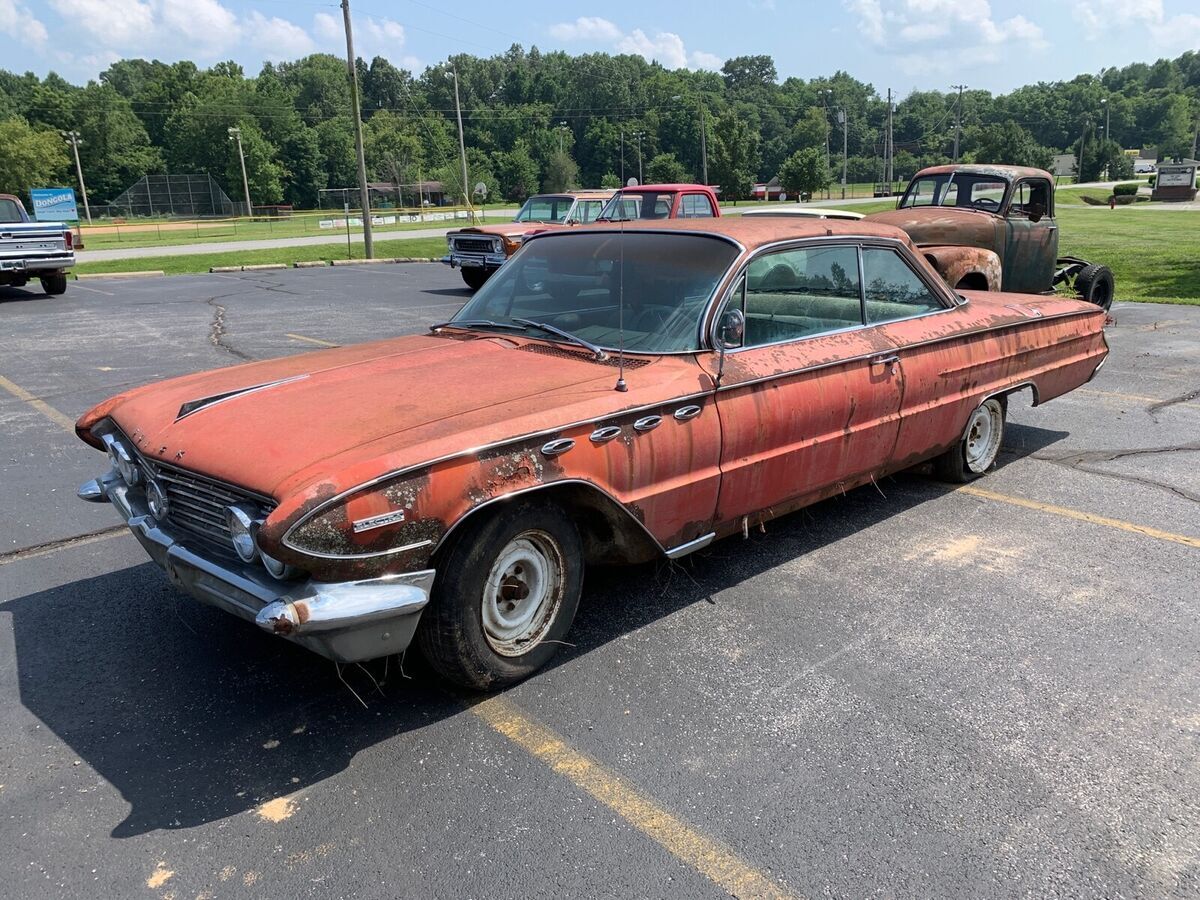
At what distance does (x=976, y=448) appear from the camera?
5742mm

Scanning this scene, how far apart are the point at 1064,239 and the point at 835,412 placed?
76.1 feet

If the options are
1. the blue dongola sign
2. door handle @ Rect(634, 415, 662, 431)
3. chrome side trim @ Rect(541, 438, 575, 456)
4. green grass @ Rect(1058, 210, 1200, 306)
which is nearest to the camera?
chrome side trim @ Rect(541, 438, 575, 456)

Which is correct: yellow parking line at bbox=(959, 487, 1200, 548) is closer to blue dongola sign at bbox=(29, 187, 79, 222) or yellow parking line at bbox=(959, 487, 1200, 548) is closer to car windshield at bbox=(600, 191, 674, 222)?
car windshield at bbox=(600, 191, 674, 222)

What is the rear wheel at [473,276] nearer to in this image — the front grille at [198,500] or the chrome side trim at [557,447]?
the front grille at [198,500]

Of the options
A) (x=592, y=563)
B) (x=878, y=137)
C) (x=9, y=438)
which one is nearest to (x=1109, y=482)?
(x=592, y=563)

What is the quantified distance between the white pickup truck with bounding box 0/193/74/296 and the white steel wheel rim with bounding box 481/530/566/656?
16507mm

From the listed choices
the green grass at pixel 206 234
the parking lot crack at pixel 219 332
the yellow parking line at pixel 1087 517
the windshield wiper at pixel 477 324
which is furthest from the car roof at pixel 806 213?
the green grass at pixel 206 234

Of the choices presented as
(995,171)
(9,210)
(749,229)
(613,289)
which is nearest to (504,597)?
(613,289)

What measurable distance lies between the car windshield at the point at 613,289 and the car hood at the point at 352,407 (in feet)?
0.78

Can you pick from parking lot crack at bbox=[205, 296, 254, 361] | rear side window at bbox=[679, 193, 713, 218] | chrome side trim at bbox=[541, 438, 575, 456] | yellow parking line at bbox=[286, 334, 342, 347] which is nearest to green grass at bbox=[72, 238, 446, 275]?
parking lot crack at bbox=[205, 296, 254, 361]

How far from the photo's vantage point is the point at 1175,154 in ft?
456

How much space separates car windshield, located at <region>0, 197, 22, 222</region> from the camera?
16469mm

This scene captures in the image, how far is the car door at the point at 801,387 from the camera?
391cm

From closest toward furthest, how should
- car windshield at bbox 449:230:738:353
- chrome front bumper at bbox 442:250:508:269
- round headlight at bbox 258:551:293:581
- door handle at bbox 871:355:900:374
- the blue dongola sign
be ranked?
round headlight at bbox 258:551:293:581, car windshield at bbox 449:230:738:353, door handle at bbox 871:355:900:374, chrome front bumper at bbox 442:250:508:269, the blue dongola sign
